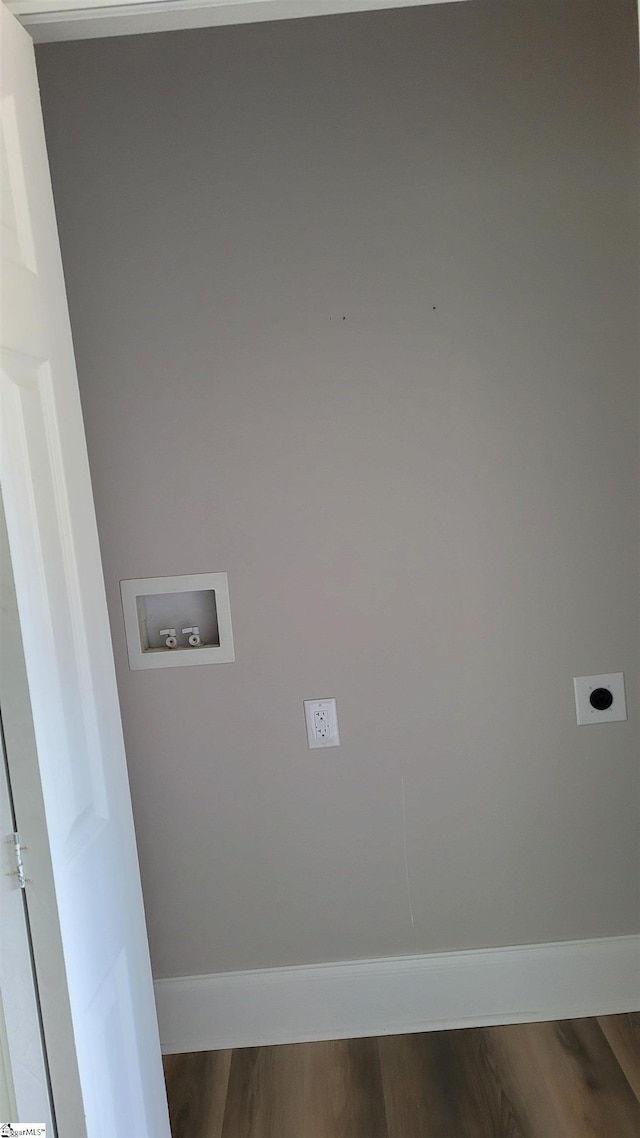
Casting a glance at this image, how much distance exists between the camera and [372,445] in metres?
2.34

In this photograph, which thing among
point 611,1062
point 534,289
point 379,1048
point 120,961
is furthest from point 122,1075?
point 534,289

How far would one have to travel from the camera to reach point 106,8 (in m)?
1.38

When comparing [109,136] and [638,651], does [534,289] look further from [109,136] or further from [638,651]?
[109,136]

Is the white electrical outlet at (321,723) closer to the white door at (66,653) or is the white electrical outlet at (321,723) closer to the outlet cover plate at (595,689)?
the outlet cover plate at (595,689)

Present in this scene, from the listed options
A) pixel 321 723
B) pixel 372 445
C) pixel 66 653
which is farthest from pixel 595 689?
pixel 66 653

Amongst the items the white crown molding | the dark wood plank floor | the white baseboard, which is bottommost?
the dark wood plank floor

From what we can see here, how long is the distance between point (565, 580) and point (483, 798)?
2.06ft

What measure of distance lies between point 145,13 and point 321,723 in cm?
165

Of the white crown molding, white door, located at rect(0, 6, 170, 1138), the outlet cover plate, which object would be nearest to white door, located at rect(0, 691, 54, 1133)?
white door, located at rect(0, 6, 170, 1138)

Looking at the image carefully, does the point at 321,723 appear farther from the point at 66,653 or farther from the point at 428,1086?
the point at 66,653

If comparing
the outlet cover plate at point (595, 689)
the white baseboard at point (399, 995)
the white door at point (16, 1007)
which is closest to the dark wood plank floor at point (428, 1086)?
the white baseboard at point (399, 995)

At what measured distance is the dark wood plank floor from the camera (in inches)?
81.7

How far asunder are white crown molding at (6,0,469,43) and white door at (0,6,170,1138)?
4 cm

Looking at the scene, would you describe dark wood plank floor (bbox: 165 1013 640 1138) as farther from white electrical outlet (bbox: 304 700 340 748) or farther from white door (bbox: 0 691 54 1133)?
white door (bbox: 0 691 54 1133)
